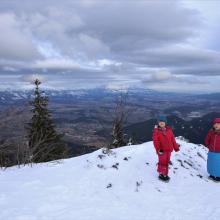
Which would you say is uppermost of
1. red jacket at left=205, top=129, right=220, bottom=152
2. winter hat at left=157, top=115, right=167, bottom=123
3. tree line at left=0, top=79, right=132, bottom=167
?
winter hat at left=157, top=115, right=167, bottom=123

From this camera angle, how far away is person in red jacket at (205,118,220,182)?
38.5ft

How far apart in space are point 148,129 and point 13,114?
154929 millimetres

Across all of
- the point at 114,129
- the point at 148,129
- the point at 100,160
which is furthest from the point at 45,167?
the point at 148,129

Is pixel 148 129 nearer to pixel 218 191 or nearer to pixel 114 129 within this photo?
pixel 114 129

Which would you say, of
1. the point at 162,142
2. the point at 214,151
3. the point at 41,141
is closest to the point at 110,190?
the point at 162,142

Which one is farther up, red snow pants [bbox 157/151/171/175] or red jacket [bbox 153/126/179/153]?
red jacket [bbox 153/126/179/153]

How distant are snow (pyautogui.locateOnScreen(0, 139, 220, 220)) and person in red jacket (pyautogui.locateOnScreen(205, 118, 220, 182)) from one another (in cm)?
35

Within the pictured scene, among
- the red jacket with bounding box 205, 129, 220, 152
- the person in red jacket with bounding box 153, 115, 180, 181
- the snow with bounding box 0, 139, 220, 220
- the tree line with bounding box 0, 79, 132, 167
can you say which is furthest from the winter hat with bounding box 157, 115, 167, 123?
the tree line with bounding box 0, 79, 132, 167

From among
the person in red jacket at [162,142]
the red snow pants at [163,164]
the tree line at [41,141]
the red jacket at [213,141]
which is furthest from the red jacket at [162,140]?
the tree line at [41,141]

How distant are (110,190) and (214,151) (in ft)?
14.0

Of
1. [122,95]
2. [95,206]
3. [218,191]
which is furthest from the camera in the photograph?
[122,95]

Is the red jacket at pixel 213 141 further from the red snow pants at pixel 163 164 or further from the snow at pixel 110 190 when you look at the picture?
the red snow pants at pixel 163 164

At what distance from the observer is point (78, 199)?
8.72 m

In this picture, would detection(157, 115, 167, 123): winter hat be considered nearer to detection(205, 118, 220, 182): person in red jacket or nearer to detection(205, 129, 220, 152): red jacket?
detection(205, 118, 220, 182): person in red jacket
